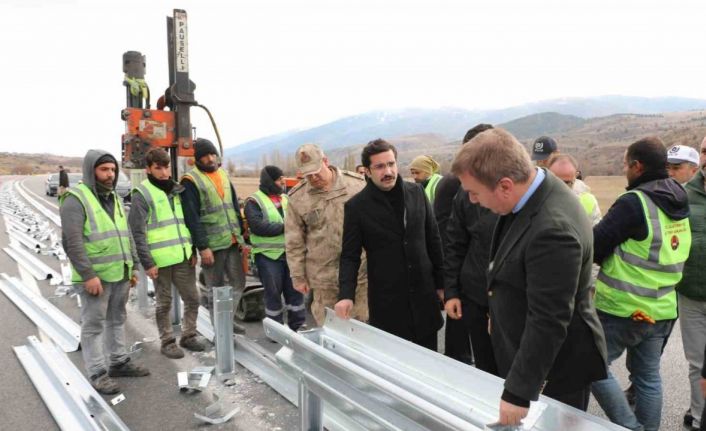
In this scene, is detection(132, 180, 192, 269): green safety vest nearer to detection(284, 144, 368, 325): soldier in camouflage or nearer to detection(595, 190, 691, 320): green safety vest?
detection(284, 144, 368, 325): soldier in camouflage

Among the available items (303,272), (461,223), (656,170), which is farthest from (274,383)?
(656,170)

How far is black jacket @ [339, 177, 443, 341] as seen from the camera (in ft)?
10.6

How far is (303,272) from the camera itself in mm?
3920

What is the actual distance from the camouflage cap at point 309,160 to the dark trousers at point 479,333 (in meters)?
1.52

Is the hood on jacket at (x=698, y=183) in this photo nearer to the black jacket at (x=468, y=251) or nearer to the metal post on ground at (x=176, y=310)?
the black jacket at (x=468, y=251)

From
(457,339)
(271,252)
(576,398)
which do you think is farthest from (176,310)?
(576,398)

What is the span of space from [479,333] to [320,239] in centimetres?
145

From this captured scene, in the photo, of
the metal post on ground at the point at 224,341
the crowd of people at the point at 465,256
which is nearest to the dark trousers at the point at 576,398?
the crowd of people at the point at 465,256

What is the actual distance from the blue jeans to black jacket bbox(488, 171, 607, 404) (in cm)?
115

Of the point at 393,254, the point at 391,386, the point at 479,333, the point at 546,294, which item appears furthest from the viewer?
the point at 393,254

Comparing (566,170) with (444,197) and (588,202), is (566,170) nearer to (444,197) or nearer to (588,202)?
(588,202)

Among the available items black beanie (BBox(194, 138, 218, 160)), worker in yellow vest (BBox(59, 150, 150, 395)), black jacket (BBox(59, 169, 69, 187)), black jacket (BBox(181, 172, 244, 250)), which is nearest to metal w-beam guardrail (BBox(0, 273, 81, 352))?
worker in yellow vest (BBox(59, 150, 150, 395))

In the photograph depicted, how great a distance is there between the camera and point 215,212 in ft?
16.1

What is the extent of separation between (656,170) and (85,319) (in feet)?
14.7
